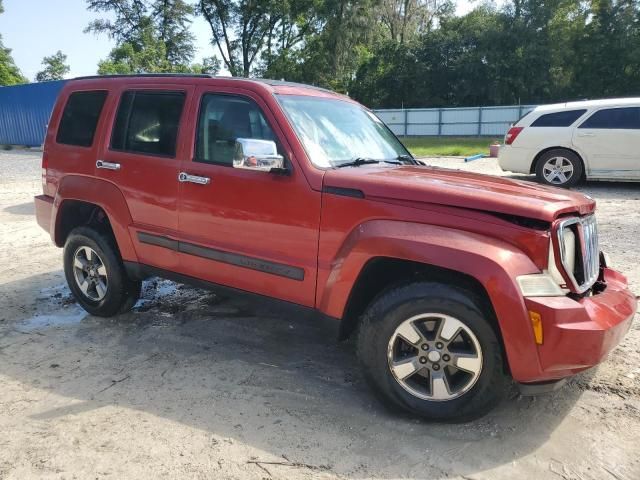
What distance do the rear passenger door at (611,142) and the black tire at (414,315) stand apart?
29.0 ft

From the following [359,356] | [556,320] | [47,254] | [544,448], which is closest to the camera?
[556,320]

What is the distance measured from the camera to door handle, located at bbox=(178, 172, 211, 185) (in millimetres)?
3764

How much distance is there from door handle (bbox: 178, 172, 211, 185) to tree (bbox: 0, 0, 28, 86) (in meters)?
58.4

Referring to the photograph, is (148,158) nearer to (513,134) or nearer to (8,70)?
(513,134)

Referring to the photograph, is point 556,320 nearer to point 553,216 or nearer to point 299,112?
point 553,216

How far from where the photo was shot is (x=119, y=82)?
4484 mm

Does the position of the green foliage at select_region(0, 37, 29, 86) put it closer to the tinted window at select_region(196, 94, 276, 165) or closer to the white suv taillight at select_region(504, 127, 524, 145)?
the white suv taillight at select_region(504, 127, 524, 145)

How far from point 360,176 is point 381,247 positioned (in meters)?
0.49

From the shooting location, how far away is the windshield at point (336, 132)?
11.6 feet

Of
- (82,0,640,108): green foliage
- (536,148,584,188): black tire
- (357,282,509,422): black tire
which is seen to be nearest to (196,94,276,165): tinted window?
(357,282,509,422): black tire

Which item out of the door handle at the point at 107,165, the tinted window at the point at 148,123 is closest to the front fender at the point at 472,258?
the tinted window at the point at 148,123

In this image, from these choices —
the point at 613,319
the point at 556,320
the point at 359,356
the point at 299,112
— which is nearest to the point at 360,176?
the point at 299,112

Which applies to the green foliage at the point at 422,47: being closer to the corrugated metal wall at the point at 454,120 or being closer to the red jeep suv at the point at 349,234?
the corrugated metal wall at the point at 454,120

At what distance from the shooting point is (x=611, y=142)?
10148 mm
